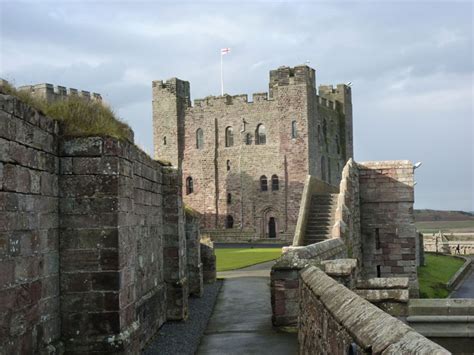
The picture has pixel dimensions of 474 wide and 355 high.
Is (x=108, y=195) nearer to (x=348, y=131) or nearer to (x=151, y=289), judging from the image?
(x=151, y=289)

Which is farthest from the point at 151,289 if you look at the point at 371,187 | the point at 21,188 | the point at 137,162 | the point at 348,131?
the point at 348,131

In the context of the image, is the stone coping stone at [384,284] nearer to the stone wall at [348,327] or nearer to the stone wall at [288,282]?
the stone wall at [348,327]

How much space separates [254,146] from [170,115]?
800 centimetres

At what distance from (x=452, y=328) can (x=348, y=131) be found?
46.8 m

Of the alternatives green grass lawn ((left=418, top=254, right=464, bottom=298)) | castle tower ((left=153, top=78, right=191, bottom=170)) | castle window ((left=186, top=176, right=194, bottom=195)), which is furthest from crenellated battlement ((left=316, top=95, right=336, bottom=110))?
green grass lawn ((left=418, top=254, right=464, bottom=298))

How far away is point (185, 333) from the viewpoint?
41.3 ft

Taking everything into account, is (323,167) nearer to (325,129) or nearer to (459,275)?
(325,129)

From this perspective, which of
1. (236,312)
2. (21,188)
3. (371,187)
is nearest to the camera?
(21,188)

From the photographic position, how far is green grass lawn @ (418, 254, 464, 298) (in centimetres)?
2639

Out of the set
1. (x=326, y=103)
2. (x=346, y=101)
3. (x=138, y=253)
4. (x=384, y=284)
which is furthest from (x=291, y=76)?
(x=384, y=284)

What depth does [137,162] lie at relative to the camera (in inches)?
440

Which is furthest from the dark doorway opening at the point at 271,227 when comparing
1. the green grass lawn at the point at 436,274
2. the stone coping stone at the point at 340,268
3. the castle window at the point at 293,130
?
the stone coping stone at the point at 340,268

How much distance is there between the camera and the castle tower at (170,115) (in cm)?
5406

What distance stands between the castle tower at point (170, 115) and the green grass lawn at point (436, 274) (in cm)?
2312
